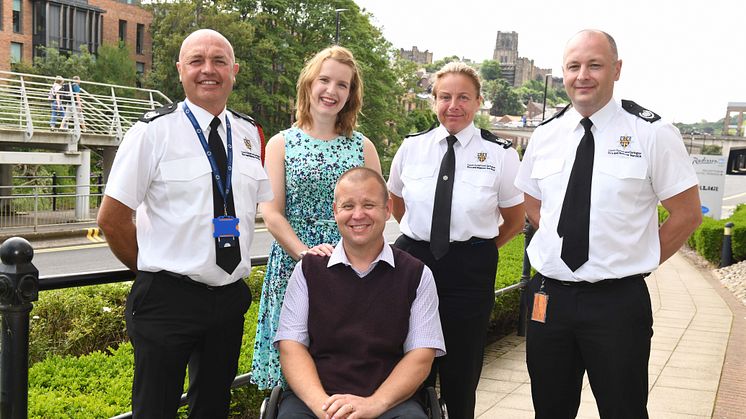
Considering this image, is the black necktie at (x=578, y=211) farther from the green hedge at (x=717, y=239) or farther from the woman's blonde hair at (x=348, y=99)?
the green hedge at (x=717, y=239)

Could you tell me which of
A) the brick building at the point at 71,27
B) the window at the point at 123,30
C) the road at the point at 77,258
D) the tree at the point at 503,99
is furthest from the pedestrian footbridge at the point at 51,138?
the tree at the point at 503,99

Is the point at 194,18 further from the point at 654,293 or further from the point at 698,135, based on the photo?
the point at 698,135

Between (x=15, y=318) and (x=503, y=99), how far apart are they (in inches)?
7640

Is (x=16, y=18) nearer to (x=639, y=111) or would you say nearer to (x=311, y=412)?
(x=311, y=412)

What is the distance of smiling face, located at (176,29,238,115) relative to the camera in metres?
2.67

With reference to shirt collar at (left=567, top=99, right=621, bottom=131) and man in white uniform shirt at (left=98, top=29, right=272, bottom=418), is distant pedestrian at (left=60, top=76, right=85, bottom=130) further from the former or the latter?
shirt collar at (left=567, top=99, right=621, bottom=131)

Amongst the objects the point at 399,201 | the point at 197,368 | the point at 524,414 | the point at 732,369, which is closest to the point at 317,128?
the point at 399,201

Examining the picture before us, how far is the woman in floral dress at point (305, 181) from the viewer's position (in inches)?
124

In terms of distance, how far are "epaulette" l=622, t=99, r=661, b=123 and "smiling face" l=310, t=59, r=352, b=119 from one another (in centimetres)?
125

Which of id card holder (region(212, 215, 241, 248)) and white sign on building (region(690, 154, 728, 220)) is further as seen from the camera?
white sign on building (region(690, 154, 728, 220))

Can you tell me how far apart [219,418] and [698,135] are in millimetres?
88453

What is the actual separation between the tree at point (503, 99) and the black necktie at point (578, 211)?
622ft

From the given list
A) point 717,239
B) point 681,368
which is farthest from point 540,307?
point 717,239

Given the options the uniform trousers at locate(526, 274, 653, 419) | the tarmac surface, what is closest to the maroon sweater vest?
the uniform trousers at locate(526, 274, 653, 419)
